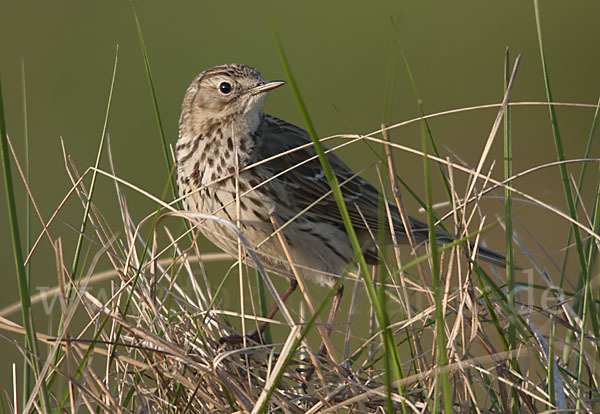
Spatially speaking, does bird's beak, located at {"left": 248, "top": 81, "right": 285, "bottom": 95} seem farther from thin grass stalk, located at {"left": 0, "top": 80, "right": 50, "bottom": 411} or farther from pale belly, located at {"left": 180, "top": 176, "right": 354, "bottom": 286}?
thin grass stalk, located at {"left": 0, "top": 80, "right": 50, "bottom": 411}

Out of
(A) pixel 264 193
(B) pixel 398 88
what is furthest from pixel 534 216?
(A) pixel 264 193

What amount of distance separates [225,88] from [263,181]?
0.72 metres

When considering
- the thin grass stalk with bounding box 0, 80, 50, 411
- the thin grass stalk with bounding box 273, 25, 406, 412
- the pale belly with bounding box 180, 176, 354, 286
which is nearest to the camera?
the thin grass stalk with bounding box 273, 25, 406, 412

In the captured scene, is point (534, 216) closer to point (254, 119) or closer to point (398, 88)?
point (398, 88)

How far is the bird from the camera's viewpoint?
4.72 meters

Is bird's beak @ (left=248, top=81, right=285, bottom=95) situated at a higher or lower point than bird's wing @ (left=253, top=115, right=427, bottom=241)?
higher

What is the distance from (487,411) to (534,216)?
8.36 metres

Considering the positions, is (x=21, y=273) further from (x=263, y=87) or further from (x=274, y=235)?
(x=263, y=87)

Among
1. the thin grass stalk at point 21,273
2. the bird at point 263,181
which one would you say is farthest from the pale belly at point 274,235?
the thin grass stalk at point 21,273

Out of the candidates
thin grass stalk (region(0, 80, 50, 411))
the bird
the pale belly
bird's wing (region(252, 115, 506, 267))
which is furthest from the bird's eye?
thin grass stalk (region(0, 80, 50, 411))

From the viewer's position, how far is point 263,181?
482 cm

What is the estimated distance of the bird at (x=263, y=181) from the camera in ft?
15.5

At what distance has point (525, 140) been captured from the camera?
1255cm

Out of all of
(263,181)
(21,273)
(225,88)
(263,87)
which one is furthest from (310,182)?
(21,273)
